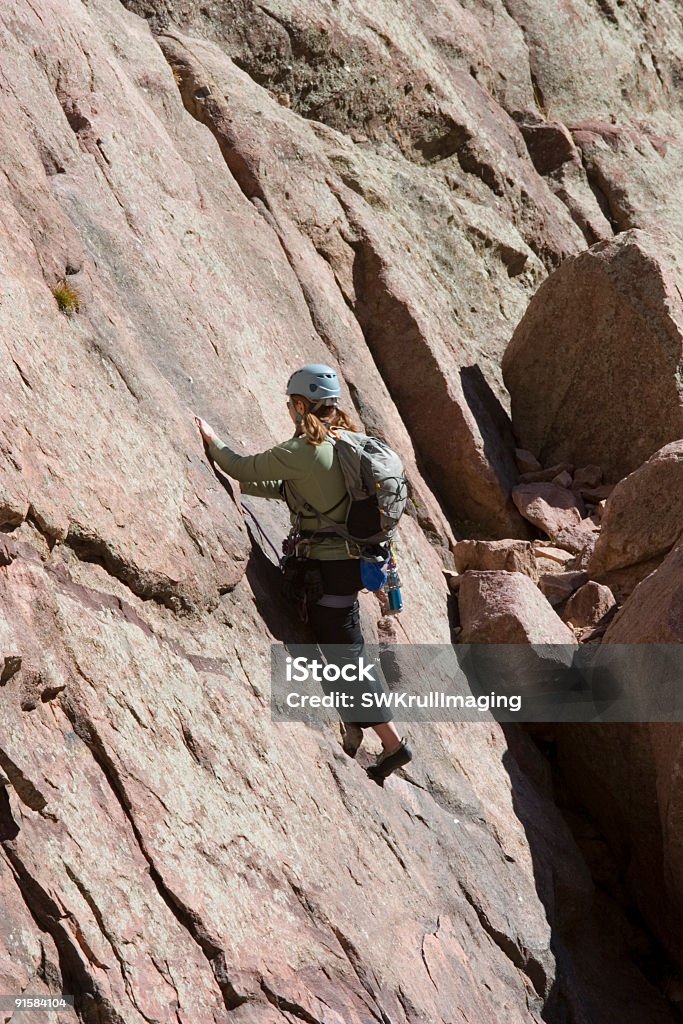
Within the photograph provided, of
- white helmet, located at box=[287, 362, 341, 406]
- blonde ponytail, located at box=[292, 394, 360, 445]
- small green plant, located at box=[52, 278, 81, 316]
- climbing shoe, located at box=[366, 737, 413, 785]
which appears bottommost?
climbing shoe, located at box=[366, 737, 413, 785]

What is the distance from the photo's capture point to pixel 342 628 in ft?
34.4

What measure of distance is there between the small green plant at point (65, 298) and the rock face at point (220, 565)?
0.05 ft

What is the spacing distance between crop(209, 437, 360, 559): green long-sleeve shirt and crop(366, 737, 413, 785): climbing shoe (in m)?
1.84

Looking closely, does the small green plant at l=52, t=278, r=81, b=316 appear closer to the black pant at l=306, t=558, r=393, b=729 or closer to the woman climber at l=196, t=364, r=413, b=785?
the woman climber at l=196, t=364, r=413, b=785

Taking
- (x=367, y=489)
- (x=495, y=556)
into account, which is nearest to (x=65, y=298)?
(x=367, y=489)

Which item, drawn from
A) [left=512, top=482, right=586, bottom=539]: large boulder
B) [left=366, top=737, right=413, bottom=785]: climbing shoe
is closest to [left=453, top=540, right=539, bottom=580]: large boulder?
[left=512, top=482, right=586, bottom=539]: large boulder

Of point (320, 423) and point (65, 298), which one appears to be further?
point (320, 423)

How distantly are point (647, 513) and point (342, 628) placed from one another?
6389 millimetres

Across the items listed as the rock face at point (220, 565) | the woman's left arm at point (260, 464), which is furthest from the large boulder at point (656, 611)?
the woman's left arm at point (260, 464)

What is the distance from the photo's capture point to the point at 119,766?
7.86m

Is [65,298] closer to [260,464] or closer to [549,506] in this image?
[260,464]

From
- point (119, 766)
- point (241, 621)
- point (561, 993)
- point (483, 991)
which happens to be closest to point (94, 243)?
→ point (241, 621)

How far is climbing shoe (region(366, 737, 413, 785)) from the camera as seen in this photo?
10.4 m

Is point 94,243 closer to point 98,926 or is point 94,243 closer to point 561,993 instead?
point 98,926
